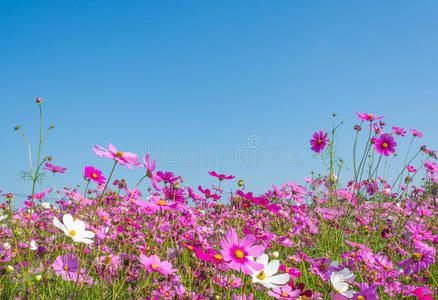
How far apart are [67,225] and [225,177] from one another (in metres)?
0.94

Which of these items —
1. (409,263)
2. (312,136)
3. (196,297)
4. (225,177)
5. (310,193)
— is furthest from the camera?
(310,193)

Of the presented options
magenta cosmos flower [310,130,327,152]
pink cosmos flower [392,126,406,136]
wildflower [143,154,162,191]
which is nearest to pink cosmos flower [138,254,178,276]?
wildflower [143,154,162,191]

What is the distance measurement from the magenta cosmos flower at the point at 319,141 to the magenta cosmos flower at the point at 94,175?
209 centimetres

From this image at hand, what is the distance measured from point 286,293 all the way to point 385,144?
2.60m

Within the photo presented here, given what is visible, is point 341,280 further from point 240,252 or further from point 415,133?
point 415,133

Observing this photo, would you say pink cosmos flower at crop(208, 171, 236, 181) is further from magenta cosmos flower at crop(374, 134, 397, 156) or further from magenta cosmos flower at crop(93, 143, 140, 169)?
magenta cosmos flower at crop(374, 134, 397, 156)

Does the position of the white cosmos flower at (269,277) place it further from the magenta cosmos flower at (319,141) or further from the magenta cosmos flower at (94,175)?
the magenta cosmos flower at (319,141)

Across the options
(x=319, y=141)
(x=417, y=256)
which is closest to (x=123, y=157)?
(x=417, y=256)

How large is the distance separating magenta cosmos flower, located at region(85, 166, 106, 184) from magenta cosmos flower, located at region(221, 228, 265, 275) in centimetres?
86

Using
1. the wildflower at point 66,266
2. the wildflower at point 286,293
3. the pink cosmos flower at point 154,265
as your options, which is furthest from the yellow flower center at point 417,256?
the wildflower at point 66,266

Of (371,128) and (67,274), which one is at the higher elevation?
(371,128)

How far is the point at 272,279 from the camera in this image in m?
1.16

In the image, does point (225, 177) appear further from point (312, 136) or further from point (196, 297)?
point (312, 136)

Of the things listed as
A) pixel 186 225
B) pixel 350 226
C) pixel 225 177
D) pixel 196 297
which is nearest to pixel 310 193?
pixel 350 226
